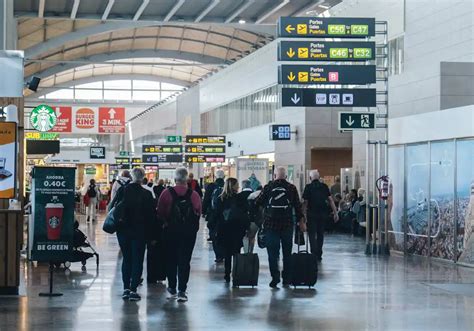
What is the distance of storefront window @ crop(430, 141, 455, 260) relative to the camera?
18.6 meters

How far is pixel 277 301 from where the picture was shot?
1248cm

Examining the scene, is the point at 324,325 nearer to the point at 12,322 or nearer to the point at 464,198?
the point at 12,322

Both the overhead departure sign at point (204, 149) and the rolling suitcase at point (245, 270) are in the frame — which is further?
the overhead departure sign at point (204, 149)

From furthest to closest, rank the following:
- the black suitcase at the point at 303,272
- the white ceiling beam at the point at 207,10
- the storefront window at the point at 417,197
→ the white ceiling beam at the point at 207,10, the storefront window at the point at 417,197, the black suitcase at the point at 303,272

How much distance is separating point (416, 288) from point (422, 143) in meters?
6.21

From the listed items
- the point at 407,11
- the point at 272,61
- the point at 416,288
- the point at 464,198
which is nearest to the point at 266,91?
the point at 272,61

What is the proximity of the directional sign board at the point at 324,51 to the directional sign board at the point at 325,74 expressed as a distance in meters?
0.20

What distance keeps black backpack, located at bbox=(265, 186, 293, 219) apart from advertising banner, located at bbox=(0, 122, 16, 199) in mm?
3595

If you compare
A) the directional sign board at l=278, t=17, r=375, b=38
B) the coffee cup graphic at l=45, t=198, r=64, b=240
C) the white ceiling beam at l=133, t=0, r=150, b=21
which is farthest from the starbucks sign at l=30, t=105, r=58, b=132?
the coffee cup graphic at l=45, t=198, r=64, b=240

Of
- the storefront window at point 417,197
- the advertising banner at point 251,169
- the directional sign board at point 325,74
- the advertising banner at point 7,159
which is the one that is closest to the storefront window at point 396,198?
the storefront window at point 417,197

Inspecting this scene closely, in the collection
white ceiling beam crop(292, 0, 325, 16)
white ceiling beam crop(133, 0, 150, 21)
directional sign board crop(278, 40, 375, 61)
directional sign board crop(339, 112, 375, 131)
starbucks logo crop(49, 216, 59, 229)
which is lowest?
starbucks logo crop(49, 216, 59, 229)

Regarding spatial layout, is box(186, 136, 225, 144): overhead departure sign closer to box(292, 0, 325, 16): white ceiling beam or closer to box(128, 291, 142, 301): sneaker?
box(292, 0, 325, 16): white ceiling beam

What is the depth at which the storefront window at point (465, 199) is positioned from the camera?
701 inches

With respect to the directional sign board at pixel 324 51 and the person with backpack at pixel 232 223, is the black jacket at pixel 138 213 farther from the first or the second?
the directional sign board at pixel 324 51
